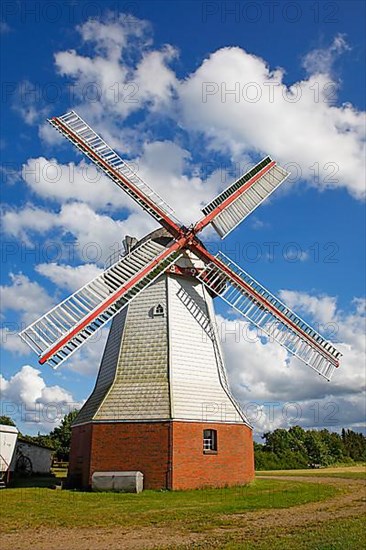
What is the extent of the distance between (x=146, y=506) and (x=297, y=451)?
52303 millimetres

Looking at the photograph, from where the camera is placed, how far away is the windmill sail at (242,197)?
22734 millimetres

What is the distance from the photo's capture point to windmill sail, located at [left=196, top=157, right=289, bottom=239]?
22.7 meters

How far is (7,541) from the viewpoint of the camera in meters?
10.2

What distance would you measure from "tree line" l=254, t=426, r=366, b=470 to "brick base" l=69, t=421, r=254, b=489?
28.8 meters

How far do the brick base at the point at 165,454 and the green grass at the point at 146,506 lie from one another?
24.8 inches

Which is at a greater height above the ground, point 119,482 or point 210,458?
point 210,458

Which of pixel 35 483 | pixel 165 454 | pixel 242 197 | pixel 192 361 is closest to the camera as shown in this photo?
pixel 165 454

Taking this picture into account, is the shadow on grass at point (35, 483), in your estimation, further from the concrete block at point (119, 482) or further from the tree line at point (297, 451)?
the tree line at point (297, 451)

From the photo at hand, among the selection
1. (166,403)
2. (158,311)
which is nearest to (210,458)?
(166,403)

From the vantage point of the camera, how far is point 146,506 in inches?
576

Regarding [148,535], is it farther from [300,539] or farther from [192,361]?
[192,361]

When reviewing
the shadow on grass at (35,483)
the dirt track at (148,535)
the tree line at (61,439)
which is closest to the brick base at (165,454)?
the shadow on grass at (35,483)

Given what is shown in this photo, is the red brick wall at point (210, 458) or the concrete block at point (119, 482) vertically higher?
the red brick wall at point (210, 458)

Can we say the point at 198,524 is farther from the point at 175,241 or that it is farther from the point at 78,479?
the point at 175,241
